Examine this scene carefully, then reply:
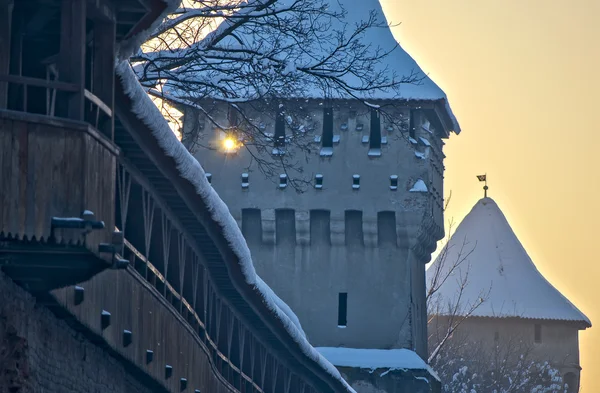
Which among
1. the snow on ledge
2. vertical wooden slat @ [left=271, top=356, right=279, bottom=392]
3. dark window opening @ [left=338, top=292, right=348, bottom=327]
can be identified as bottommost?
vertical wooden slat @ [left=271, top=356, right=279, bottom=392]

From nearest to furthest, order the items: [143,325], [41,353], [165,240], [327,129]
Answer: [41,353]
[143,325]
[165,240]
[327,129]

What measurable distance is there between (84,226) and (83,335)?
297 centimetres

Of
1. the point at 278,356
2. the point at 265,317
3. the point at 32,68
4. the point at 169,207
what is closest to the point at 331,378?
the point at 278,356

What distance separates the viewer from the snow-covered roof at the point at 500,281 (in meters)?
65.6

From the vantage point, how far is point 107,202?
11.1 meters

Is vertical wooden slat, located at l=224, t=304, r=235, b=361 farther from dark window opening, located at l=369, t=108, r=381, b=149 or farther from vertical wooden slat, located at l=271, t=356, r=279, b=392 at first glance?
dark window opening, located at l=369, t=108, r=381, b=149

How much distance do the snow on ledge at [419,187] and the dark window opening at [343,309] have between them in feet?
8.67

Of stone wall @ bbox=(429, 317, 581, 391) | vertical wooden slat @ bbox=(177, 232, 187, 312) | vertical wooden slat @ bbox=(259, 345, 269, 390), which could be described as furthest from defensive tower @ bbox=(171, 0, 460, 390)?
stone wall @ bbox=(429, 317, 581, 391)

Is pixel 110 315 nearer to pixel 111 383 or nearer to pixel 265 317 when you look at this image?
pixel 111 383

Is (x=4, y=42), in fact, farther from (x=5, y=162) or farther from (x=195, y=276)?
(x=195, y=276)

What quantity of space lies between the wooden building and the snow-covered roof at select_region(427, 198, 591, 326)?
45.8 meters

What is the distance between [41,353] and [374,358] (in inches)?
1057

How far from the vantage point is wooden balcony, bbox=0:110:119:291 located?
1009cm

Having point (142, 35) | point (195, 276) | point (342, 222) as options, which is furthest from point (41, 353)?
point (342, 222)
